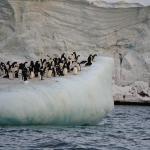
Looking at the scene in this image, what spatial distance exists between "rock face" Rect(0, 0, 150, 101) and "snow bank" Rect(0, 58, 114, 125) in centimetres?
2040

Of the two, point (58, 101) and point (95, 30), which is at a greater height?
point (95, 30)

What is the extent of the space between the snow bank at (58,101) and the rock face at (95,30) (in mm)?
20399

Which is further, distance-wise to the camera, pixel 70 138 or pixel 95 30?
pixel 95 30

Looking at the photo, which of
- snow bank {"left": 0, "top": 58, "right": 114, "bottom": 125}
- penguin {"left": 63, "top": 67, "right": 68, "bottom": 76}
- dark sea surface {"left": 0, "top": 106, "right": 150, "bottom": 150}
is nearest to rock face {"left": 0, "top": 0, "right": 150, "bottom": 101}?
Answer: penguin {"left": 63, "top": 67, "right": 68, "bottom": 76}

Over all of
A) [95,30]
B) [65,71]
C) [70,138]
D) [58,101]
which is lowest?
[70,138]

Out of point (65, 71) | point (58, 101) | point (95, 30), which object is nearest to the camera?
point (58, 101)

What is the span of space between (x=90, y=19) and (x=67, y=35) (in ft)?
6.00

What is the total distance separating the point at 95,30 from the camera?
43531 mm

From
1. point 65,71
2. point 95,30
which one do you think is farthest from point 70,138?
point 95,30

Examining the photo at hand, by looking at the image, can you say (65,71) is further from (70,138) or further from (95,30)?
(95,30)

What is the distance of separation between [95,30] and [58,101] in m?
24.7

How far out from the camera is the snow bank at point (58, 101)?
712 inches

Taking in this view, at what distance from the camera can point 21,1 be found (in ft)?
141

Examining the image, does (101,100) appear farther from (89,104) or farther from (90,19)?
(90,19)
